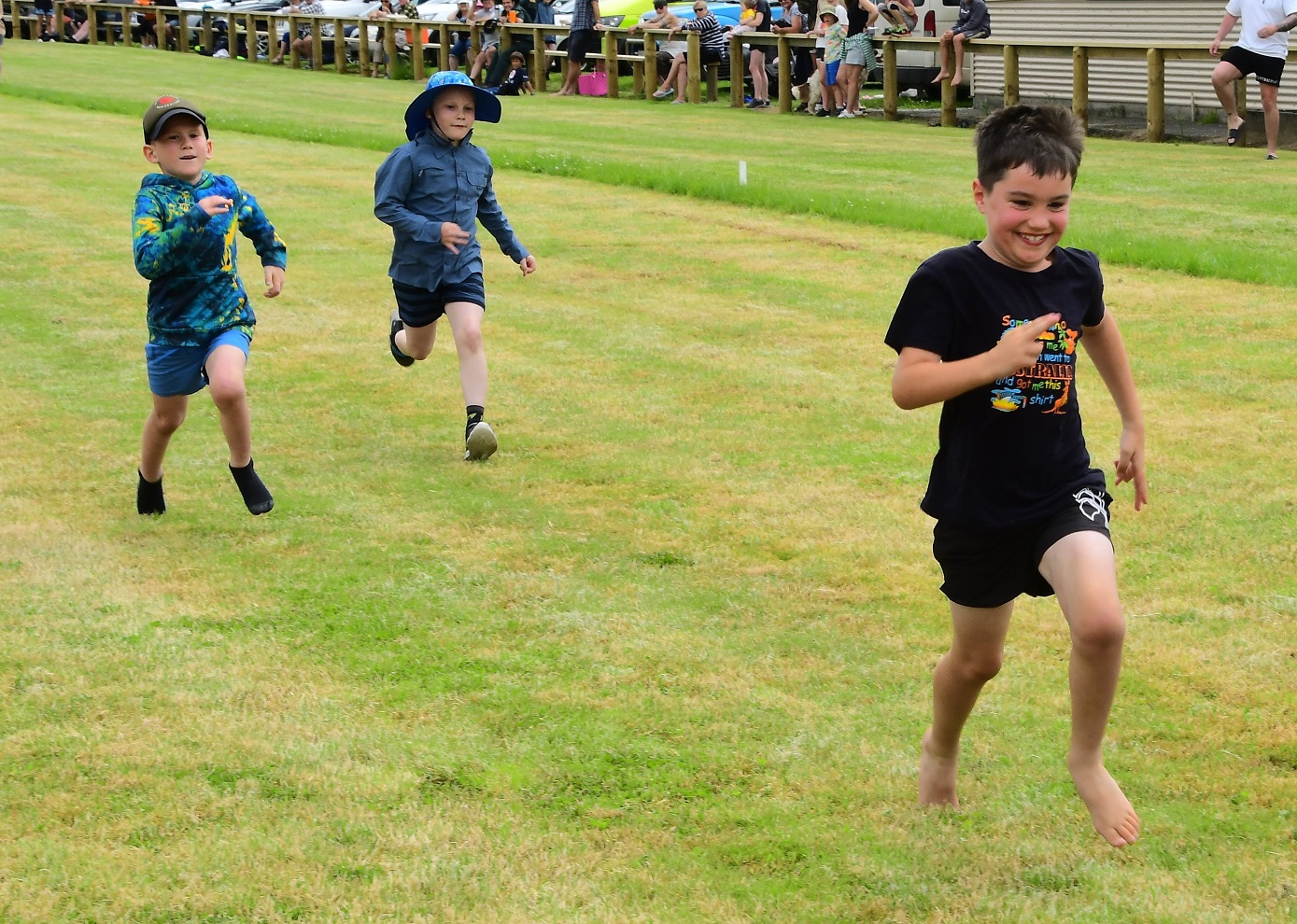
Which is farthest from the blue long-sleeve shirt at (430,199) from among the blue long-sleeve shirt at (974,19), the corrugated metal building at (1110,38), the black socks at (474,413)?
the blue long-sleeve shirt at (974,19)

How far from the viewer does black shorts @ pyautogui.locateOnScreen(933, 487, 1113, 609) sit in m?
3.91

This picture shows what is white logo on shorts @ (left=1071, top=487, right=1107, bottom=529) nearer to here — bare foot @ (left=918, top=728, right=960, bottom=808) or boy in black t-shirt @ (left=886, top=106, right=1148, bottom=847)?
boy in black t-shirt @ (left=886, top=106, right=1148, bottom=847)

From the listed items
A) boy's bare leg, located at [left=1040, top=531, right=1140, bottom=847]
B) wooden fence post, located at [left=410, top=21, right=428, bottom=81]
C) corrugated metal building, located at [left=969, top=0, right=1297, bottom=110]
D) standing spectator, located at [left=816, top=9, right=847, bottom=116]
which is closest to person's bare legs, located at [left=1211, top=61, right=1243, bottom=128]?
corrugated metal building, located at [left=969, top=0, right=1297, bottom=110]

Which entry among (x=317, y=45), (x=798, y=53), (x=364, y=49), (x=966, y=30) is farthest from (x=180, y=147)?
(x=317, y=45)

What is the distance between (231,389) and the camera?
264 inches

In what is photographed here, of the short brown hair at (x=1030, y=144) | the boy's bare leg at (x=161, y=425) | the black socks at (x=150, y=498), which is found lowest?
the black socks at (x=150, y=498)

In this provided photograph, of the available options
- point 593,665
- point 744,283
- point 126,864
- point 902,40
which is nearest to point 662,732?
point 593,665

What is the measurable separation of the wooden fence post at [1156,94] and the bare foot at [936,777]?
1798 centimetres

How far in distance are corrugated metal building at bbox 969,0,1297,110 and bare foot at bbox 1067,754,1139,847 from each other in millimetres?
18568

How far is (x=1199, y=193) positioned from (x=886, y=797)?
12.9 meters

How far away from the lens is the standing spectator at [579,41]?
30.0 m

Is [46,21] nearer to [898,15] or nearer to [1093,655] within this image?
[898,15]

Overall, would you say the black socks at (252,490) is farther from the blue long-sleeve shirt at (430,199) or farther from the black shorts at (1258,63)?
the black shorts at (1258,63)

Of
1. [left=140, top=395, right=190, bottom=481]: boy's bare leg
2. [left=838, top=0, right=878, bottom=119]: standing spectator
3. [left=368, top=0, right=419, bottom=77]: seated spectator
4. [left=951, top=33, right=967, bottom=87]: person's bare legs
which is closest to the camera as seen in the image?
[left=140, top=395, right=190, bottom=481]: boy's bare leg
